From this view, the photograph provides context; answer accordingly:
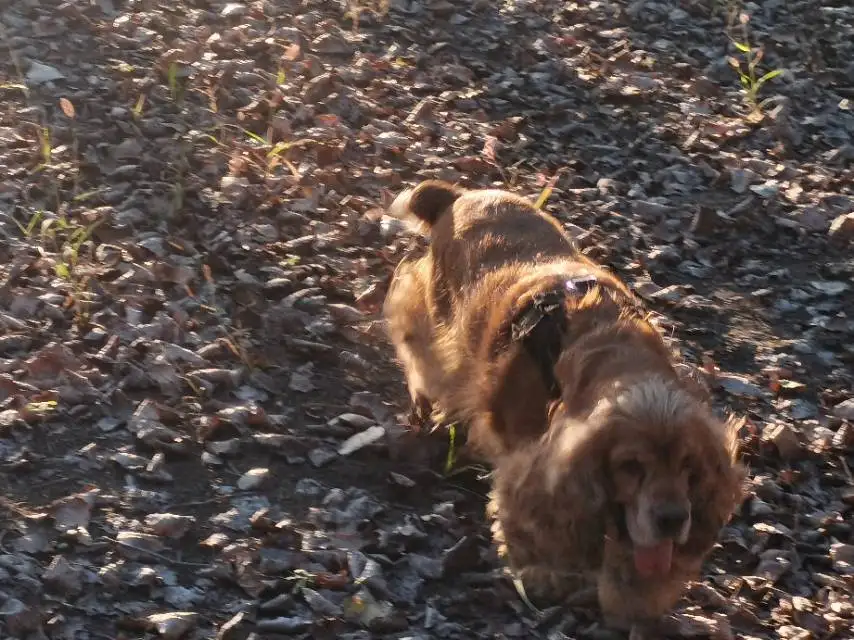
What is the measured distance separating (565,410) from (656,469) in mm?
448

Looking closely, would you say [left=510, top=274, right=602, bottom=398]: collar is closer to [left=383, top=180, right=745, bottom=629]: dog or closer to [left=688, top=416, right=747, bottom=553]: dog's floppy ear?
[left=383, top=180, right=745, bottom=629]: dog

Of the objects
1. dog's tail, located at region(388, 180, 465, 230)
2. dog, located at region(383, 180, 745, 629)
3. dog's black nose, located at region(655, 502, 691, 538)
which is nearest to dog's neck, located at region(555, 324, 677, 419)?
dog, located at region(383, 180, 745, 629)

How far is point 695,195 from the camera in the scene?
6.23 m

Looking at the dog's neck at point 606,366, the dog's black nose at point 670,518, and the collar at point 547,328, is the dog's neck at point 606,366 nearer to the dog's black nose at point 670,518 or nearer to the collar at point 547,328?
the collar at point 547,328

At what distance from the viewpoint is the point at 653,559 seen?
3.29 metres

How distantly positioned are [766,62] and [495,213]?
4.05 m

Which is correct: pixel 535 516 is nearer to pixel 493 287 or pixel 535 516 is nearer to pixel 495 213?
pixel 493 287

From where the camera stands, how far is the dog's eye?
3.19 metres

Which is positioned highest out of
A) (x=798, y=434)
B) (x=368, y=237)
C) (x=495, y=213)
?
(x=495, y=213)

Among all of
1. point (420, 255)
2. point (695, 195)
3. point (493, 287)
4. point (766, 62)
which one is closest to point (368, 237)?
point (420, 255)

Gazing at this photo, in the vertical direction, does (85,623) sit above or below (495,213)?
below

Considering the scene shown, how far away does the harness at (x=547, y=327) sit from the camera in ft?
12.4

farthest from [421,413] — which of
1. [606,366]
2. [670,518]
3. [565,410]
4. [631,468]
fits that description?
[670,518]

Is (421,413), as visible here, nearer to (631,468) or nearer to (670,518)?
(631,468)
